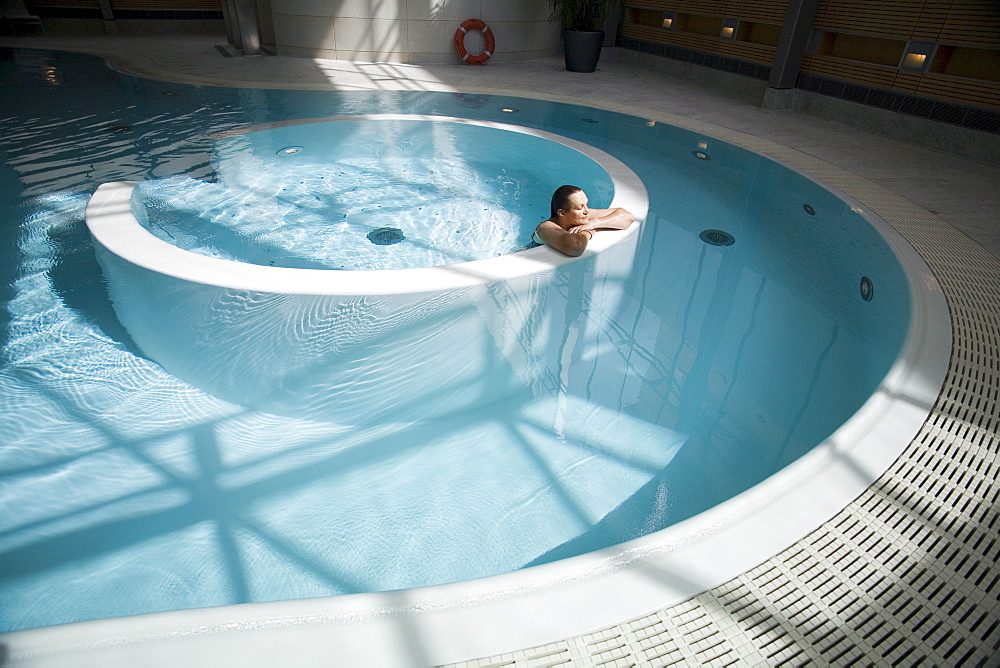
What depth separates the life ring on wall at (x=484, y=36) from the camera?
9.68 meters

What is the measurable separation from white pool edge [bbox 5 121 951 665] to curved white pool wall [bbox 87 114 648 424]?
3.98ft

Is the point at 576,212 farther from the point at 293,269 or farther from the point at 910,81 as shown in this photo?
the point at 910,81

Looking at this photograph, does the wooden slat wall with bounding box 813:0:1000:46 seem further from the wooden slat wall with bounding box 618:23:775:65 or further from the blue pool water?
the blue pool water

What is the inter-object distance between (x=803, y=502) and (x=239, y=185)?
4683mm

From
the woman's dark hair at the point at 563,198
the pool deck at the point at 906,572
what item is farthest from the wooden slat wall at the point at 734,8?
the woman's dark hair at the point at 563,198

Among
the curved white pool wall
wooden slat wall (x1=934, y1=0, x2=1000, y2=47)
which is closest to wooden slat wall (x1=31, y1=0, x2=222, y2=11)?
the curved white pool wall

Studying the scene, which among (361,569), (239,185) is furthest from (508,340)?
(239,185)

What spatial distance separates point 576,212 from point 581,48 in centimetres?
733

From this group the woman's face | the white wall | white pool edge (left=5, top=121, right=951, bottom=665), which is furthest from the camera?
the white wall

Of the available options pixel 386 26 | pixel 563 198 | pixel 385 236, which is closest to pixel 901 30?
pixel 563 198

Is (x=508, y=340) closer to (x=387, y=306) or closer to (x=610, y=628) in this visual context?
(x=387, y=306)

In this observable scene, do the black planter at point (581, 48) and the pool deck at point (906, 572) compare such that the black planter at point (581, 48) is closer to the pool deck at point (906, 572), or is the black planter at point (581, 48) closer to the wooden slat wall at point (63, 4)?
the pool deck at point (906, 572)

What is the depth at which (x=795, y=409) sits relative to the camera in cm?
257

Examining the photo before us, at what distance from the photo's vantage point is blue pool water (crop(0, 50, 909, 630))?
75.4 inches
